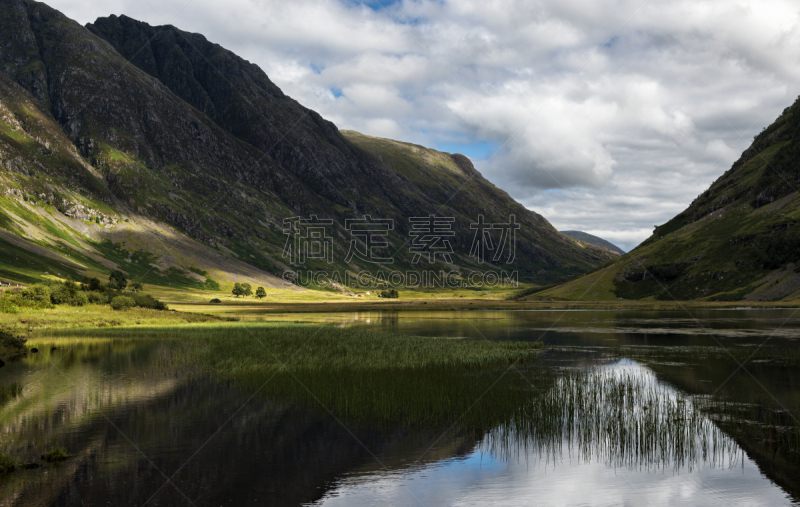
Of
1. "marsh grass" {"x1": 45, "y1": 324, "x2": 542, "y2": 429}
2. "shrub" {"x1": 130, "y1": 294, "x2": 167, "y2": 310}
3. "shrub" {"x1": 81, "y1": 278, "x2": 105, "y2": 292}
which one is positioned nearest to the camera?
"marsh grass" {"x1": 45, "y1": 324, "x2": 542, "y2": 429}

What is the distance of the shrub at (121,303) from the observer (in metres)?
90.0

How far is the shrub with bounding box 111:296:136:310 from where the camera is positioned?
90000 mm

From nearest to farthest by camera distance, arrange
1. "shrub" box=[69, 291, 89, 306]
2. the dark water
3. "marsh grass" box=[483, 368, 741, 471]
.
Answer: the dark water, "marsh grass" box=[483, 368, 741, 471], "shrub" box=[69, 291, 89, 306]

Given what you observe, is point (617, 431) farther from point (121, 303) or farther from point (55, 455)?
point (121, 303)

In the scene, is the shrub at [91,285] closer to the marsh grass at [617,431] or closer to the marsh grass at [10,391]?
the marsh grass at [10,391]

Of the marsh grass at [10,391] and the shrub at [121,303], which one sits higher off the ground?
the shrub at [121,303]

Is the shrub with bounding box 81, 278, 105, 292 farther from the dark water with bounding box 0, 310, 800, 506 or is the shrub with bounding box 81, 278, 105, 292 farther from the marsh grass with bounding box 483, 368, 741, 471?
the marsh grass with bounding box 483, 368, 741, 471

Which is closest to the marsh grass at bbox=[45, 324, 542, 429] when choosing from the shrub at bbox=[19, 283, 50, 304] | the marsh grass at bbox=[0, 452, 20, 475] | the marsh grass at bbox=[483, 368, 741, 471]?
the marsh grass at bbox=[483, 368, 741, 471]

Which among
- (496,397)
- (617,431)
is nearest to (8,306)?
(496,397)

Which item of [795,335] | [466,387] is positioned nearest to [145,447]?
[466,387]

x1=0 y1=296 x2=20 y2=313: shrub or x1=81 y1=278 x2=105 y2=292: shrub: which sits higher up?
x1=81 y1=278 x2=105 y2=292: shrub

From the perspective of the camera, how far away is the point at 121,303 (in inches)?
3568

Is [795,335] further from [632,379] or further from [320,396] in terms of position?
[320,396]

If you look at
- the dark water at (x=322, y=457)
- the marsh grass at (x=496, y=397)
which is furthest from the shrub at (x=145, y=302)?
the dark water at (x=322, y=457)
